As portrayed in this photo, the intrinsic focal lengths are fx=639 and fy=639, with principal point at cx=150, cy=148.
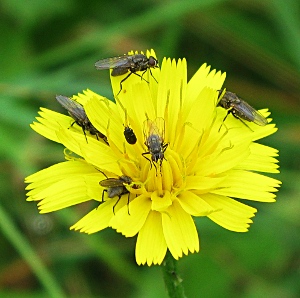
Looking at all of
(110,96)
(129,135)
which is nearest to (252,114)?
(129,135)

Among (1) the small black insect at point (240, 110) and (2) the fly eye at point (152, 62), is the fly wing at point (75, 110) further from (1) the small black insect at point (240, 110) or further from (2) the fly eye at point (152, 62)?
(1) the small black insect at point (240, 110)

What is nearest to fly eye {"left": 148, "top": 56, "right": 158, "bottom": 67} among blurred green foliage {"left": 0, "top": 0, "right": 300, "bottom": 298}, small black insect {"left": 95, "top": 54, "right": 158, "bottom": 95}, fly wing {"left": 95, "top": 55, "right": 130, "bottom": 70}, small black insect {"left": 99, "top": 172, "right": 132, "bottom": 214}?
small black insect {"left": 95, "top": 54, "right": 158, "bottom": 95}

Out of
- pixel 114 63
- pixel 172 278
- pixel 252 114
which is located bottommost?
pixel 172 278

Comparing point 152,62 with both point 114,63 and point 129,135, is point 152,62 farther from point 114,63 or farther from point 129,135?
point 129,135

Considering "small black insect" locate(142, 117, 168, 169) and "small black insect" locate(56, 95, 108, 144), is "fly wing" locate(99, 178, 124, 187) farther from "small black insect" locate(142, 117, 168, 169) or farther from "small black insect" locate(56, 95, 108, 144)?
"small black insect" locate(56, 95, 108, 144)

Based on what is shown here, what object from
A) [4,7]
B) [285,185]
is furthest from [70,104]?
[4,7]

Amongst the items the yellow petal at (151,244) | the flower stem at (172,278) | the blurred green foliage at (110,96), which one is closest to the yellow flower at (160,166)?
the yellow petal at (151,244)
